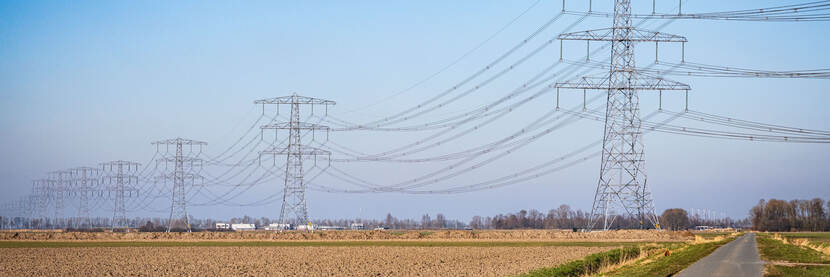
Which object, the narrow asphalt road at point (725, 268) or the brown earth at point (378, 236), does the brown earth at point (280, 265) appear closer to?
the narrow asphalt road at point (725, 268)

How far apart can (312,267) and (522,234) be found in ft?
208

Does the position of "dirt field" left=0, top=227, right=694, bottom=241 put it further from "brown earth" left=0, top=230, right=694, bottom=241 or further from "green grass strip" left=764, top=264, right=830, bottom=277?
"green grass strip" left=764, top=264, right=830, bottom=277

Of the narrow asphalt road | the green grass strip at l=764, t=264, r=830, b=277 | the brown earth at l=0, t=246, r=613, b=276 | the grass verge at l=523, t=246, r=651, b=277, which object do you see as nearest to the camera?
the green grass strip at l=764, t=264, r=830, b=277

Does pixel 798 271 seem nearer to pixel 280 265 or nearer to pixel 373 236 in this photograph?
pixel 280 265

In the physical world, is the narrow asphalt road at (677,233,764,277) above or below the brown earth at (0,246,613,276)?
above

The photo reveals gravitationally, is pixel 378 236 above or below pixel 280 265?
below

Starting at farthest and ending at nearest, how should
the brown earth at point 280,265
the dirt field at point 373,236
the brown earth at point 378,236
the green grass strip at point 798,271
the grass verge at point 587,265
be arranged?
1. the dirt field at point 373,236
2. the brown earth at point 378,236
3. the brown earth at point 280,265
4. the grass verge at point 587,265
5. the green grass strip at point 798,271

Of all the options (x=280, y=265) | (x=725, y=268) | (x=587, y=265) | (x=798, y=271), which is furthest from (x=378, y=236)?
(x=798, y=271)

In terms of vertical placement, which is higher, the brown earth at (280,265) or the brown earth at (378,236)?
the brown earth at (280,265)

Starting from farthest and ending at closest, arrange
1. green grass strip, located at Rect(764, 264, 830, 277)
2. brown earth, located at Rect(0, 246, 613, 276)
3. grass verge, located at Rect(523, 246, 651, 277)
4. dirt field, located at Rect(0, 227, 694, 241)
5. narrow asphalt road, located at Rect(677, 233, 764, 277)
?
dirt field, located at Rect(0, 227, 694, 241)
brown earth, located at Rect(0, 246, 613, 276)
grass verge, located at Rect(523, 246, 651, 277)
narrow asphalt road, located at Rect(677, 233, 764, 277)
green grass strip, located at Rect(764, 264, 830, 277)

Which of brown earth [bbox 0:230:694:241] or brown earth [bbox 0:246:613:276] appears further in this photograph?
brown earth [bbox 0:230:694:241]

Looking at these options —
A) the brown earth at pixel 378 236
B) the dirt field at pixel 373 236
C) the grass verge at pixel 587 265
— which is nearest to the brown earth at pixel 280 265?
the grass verge at pixel 587 265

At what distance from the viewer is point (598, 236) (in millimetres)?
85438

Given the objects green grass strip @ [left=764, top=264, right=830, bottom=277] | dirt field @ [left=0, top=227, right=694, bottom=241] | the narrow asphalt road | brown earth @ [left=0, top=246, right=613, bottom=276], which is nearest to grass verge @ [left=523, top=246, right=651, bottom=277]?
brown earth @ [left=0, top=246, right=613, bottom=276]
